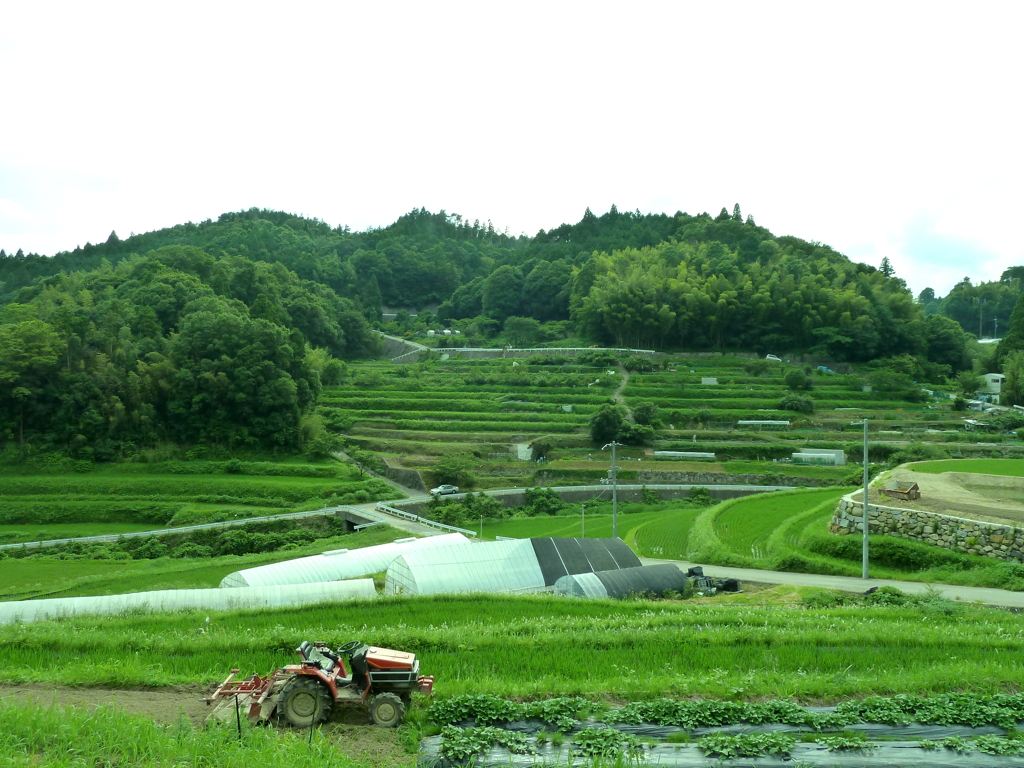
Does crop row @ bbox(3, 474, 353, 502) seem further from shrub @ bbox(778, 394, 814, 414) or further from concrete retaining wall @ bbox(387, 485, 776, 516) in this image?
shrub @ bbox(778, 394, 814, 414)

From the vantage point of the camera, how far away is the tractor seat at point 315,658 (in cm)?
677

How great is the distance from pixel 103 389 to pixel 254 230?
80.1m

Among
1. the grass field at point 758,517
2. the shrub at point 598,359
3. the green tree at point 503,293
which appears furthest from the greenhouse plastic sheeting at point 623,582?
the green tree at point 503,293

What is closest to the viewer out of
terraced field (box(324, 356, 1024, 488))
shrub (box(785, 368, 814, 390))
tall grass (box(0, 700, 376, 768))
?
tall grass (box(0, 700, 376, 768))

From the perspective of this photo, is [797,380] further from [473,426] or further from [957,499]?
[957,499]

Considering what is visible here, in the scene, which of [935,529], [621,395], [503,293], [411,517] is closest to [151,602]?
[935,529]

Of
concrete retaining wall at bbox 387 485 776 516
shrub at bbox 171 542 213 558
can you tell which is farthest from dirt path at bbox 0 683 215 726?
concrete retaining wall at bbox 387 485 776 516

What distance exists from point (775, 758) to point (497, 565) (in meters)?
12.0

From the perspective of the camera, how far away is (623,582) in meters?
16.5

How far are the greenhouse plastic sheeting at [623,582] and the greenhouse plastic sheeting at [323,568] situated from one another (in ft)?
12.7

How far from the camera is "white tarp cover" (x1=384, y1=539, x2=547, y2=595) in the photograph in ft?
54.5

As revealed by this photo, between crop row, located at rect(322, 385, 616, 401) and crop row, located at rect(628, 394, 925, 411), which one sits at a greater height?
crop row, located at rect(322, 385, 616, 401)

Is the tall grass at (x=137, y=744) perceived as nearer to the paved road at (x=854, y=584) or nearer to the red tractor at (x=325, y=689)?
the red tractor at (x=325, y=689)

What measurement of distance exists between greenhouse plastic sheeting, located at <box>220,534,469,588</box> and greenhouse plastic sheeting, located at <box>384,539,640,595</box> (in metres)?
1.20
